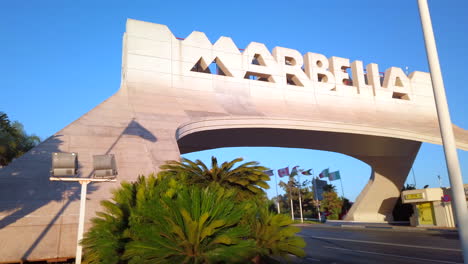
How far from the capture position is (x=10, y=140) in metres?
20.2

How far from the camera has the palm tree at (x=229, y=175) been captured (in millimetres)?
16250

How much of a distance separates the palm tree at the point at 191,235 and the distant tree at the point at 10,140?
1474 centimetres

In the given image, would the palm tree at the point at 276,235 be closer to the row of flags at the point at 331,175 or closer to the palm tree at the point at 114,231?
the palm tree at the point at 114,231

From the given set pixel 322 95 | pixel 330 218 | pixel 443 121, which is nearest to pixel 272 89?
pixel 322 95

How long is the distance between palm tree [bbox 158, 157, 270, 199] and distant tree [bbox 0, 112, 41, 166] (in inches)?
365

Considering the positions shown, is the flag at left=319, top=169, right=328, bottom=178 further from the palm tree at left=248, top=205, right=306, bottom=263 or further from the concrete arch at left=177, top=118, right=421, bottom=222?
the palm tree at left=248, top=205, right=306, bottom=263

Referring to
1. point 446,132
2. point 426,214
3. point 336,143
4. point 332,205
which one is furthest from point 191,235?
point 332,205

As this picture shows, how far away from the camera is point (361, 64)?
3609 cm

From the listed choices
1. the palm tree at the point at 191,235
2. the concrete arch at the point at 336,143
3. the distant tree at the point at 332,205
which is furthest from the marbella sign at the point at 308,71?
the distant tree at the point at 332,205

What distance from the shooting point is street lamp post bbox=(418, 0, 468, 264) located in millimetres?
6301

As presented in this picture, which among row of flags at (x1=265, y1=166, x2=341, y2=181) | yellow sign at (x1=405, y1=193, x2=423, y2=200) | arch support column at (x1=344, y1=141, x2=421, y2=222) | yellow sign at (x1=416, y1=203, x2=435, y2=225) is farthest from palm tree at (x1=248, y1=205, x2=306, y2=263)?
row of flags at (x1=265, y1=166, x2=341, y2=181)

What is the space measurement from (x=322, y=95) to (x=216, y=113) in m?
12.2

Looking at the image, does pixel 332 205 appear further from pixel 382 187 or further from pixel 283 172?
pixel 382 187

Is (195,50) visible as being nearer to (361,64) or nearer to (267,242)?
(361,64)
